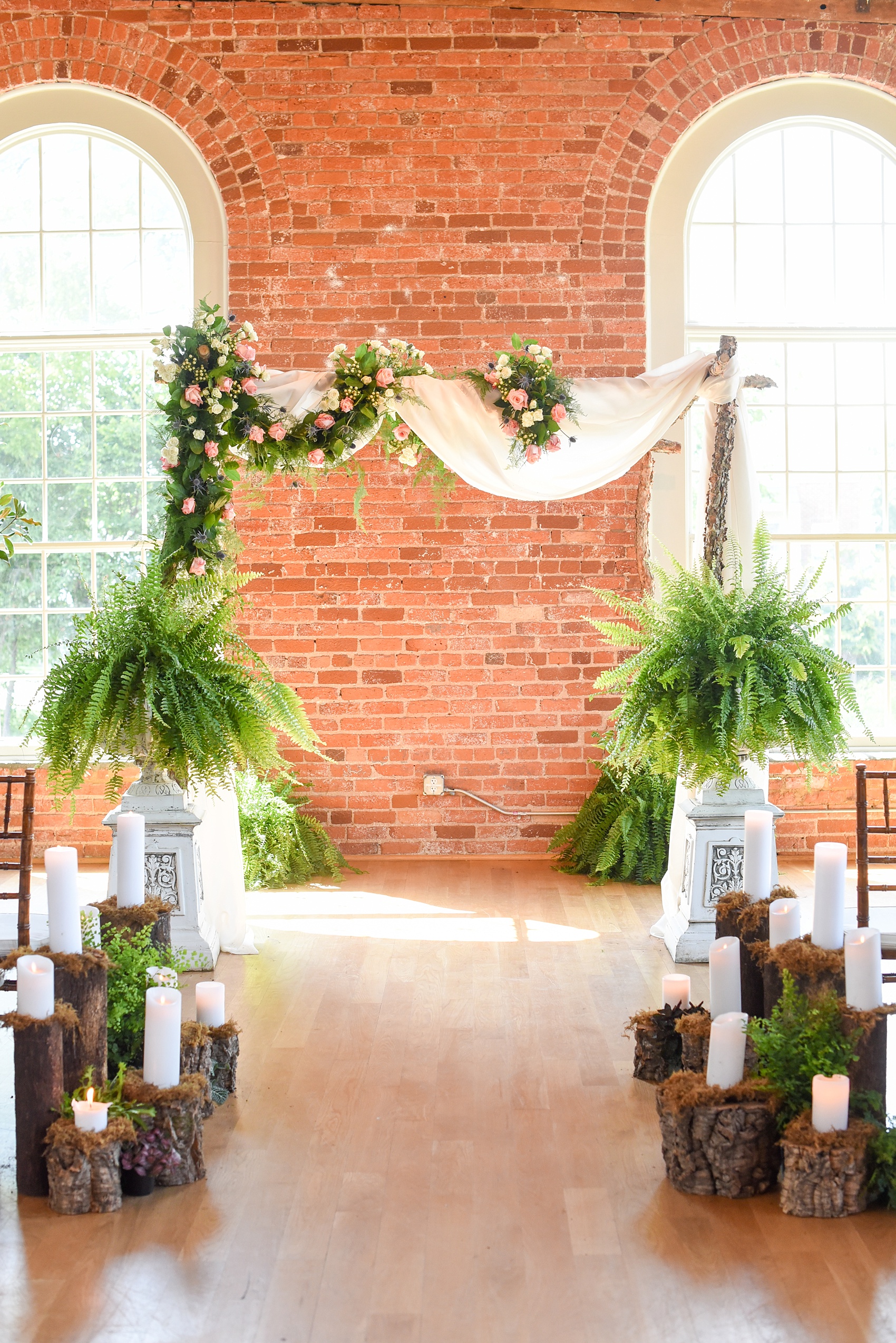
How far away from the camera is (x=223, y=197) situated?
245 inches

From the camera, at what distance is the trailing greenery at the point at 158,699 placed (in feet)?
13.9

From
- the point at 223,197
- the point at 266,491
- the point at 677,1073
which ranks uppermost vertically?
the point at 223,197

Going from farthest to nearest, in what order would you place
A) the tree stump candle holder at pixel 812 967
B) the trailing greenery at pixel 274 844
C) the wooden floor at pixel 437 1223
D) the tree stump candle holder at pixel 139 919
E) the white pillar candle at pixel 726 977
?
the trailing greenery at pixel 274 844, the tree stump candle holder at pixel 139 919, the white pillar candle at pixel 726 977, the tree stump candle holder at pixel 812 967, the wooden floor at pixel 437 1223

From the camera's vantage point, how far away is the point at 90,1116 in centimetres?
268

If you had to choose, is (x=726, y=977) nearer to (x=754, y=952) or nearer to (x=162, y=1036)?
(x=754, y=952)

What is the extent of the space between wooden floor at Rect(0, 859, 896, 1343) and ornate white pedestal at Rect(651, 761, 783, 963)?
1.48ft

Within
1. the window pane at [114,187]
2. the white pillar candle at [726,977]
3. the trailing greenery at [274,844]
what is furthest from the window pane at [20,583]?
the white pillar candle at [726,977]

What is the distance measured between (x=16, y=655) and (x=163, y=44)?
10.5 feet

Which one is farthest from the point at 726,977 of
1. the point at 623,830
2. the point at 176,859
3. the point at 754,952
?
the point at 623,830

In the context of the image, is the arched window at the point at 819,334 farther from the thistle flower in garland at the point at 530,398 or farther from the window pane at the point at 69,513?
the window pane at the point at 69,513

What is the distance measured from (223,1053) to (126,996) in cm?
30

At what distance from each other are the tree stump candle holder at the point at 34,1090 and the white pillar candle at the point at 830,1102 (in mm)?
1648

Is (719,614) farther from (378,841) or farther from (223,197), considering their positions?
(223,197)

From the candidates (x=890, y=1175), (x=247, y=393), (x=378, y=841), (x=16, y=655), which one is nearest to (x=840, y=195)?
(x=247, y=393)
